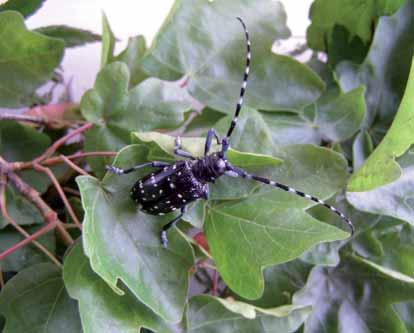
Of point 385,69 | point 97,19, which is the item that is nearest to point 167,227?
point 385,69

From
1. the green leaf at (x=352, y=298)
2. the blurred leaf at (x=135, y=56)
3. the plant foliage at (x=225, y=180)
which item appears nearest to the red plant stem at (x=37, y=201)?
the plant foliage at (x=225, y=180)

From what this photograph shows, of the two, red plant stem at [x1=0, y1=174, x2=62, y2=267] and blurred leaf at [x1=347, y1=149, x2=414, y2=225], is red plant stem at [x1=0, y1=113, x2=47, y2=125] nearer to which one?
red plant stem at [x1=0, y1=174, x2=62, y2=267]

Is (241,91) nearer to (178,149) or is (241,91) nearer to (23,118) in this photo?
(178,149)

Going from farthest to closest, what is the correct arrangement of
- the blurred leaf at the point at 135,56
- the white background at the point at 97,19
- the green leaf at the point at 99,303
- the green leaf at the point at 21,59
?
the white background at the point at 97,19 → the blurred leaf at the point at 135,56 → the green leaf at the point at 21,59 → the green leaf at the point at 99,303

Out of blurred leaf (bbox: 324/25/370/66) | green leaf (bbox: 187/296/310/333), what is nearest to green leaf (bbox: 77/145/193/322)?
green leaf (bbox: 187/296/310/333)

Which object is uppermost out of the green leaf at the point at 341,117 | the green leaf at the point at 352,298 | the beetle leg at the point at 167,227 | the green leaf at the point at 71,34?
the green leaf at the point at 71,34

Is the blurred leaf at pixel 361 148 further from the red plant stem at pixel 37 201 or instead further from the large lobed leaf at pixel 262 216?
the red plant stem at pixel 37 201
